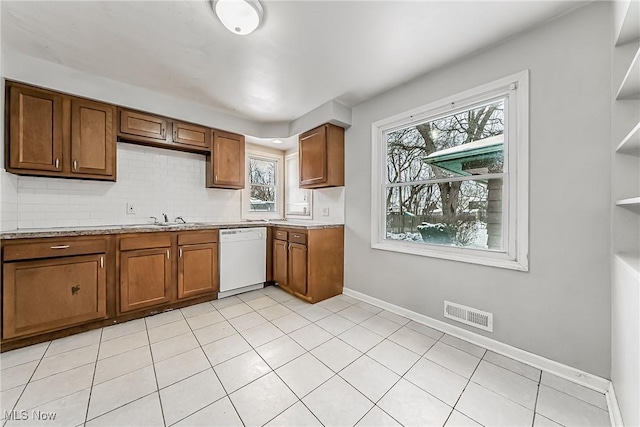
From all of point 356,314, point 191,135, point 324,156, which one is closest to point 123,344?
point 356,314

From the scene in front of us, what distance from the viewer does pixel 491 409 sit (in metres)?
A: 1.34

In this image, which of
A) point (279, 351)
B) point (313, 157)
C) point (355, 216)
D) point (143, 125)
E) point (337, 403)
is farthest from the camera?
point (313, 157)

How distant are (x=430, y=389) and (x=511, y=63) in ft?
8.03

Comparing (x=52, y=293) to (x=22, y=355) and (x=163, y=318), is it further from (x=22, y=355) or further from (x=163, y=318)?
(x=163, y=318)

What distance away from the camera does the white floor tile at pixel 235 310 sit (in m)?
2.53

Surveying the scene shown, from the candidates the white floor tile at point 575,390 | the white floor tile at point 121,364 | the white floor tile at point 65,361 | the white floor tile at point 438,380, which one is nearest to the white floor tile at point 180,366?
the white floor tile at point 121,364

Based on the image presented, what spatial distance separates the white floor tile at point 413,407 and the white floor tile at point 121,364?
170cm

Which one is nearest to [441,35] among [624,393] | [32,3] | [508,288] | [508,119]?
[508,119]

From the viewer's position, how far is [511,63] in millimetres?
1838

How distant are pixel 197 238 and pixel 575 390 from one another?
3440 millimetres

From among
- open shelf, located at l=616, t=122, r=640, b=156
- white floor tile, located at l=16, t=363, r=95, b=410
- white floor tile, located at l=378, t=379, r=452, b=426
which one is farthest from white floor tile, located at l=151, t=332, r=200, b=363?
open shelf, located at l=616, t=122, r=640, b=156

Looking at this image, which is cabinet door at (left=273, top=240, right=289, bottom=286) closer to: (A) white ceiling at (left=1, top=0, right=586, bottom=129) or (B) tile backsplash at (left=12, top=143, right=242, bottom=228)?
(B) tile backsplash at (left=12, top=143, right=242, bottom=228)

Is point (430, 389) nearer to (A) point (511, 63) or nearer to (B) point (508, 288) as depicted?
(B) point (508, 288)

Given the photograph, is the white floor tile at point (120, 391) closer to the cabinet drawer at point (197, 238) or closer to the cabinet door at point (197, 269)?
the cabinet door at point (197, 269)
